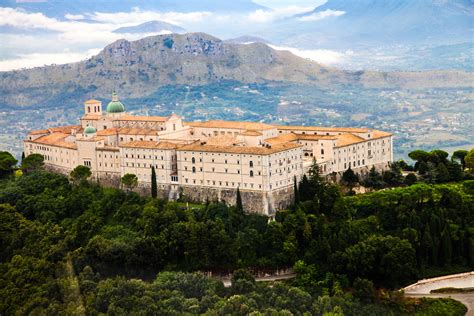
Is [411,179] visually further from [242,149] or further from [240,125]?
[242,149]

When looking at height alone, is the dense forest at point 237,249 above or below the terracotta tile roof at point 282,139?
below

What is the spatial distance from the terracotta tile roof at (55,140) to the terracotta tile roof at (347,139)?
23.5m

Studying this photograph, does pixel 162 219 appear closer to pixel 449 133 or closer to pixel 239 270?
pixel 239 270

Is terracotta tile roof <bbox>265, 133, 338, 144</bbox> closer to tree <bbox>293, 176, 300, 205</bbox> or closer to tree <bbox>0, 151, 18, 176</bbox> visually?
tree <bbox>293, 176, 300, 205</bbox>

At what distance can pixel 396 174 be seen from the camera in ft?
220

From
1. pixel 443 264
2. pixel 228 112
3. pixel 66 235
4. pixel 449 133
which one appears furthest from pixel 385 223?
pixel 228 112

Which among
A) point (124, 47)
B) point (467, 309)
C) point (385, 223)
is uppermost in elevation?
point (124, 47)

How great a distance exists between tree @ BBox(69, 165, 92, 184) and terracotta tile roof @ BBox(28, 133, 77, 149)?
409cm

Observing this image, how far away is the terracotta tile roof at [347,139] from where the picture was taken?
219 feet

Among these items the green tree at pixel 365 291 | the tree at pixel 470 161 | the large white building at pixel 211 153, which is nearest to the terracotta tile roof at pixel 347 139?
the large white building at pixel 211 153

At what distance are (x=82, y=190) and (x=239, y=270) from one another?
2226cm

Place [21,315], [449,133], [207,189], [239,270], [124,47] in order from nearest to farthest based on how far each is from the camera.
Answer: [21,315]
[239,270]
[207,189]
[449,133]
[124,47]

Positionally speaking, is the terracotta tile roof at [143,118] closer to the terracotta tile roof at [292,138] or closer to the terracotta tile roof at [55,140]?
the terracotta tile roof at [55,140]

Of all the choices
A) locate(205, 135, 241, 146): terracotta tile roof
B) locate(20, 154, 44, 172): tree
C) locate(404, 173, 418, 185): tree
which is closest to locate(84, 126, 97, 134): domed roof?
locate(20, 154, 44, 172): tree
